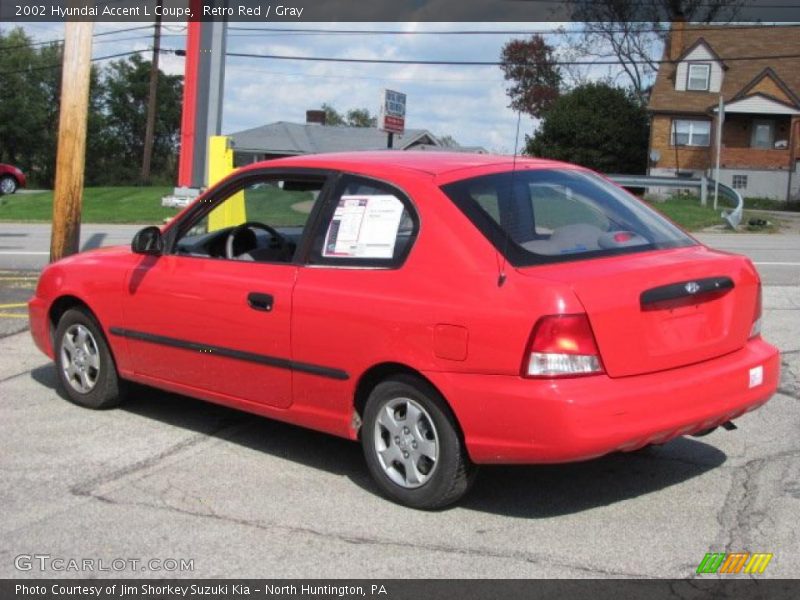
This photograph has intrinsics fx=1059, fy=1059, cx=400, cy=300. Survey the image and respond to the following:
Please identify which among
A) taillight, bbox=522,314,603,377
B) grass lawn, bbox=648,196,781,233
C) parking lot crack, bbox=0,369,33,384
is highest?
grass lawn, bbox=648,196,781,233

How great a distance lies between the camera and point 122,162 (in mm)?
86062

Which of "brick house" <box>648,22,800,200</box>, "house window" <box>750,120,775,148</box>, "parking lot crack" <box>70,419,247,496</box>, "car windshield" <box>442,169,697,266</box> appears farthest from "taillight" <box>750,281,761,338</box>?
"house window" <box>750,120,775,148</box>

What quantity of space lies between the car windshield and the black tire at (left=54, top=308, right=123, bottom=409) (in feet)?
8.79

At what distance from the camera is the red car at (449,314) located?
4.43 m

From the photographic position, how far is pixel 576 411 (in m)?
4.32

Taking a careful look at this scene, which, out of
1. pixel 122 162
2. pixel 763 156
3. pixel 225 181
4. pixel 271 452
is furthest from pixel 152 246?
pixel 122 162

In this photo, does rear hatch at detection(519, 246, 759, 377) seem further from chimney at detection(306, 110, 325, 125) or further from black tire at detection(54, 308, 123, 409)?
chimney at detection(306, 110, 325, 125)

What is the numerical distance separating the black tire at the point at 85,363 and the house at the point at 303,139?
54.2 metres

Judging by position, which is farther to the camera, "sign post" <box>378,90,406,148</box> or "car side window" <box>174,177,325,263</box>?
"sign post" <box>378,90,406,148</box>

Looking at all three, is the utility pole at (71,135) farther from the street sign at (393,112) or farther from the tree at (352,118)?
the tree at (352,118)

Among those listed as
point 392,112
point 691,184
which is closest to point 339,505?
point 392,112

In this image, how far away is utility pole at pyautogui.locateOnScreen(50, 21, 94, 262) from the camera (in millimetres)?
10945

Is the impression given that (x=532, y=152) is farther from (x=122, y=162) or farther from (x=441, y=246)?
(x=441, y=246)

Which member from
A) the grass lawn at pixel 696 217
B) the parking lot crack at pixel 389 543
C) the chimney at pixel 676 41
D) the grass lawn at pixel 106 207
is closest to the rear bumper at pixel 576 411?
the parking lot crack at pixel 389 543
